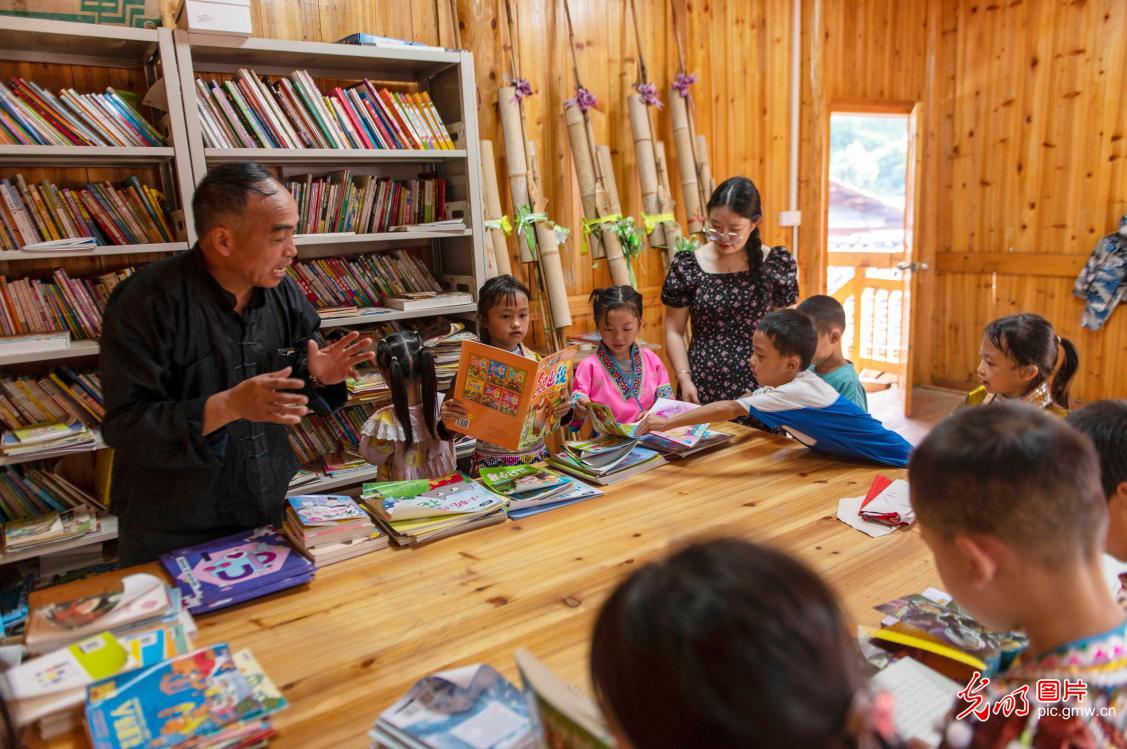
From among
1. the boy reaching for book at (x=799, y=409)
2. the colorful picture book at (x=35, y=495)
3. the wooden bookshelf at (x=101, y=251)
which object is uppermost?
the wooden bookshelf at (x=101, y=251)

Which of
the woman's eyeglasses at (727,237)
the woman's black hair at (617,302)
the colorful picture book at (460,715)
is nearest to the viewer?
the colorful picture book at (460,715)

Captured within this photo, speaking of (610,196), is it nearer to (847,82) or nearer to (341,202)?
(341,202)

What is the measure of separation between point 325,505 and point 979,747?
1410 mm

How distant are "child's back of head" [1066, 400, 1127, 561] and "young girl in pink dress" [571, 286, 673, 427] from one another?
1585mm

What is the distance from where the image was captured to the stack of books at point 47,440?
8.16ft

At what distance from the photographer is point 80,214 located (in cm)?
271

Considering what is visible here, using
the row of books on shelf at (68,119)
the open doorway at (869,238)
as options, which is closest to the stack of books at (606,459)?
the row of books on shelf at (68,119)

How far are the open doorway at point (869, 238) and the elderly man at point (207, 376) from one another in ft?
16.7

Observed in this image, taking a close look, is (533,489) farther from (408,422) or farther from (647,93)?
(647,93)

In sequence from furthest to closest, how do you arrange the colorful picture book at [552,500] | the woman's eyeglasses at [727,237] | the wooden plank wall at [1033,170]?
the wooden plank wall at [1033,170] → the woman's eyeglasses at [727,237] → the colorful picture book at [552,500]

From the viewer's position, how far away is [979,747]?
84 centimetres

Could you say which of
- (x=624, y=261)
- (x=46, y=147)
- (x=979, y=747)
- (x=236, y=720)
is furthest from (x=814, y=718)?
(x=624, y=261)

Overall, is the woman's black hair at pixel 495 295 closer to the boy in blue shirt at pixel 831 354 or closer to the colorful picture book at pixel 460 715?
the boy in blue shirt at pixel 831 354

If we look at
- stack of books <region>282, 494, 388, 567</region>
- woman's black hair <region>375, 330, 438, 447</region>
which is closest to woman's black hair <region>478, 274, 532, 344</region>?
woman's black hair <region>375, 330, 438, 447</region>
